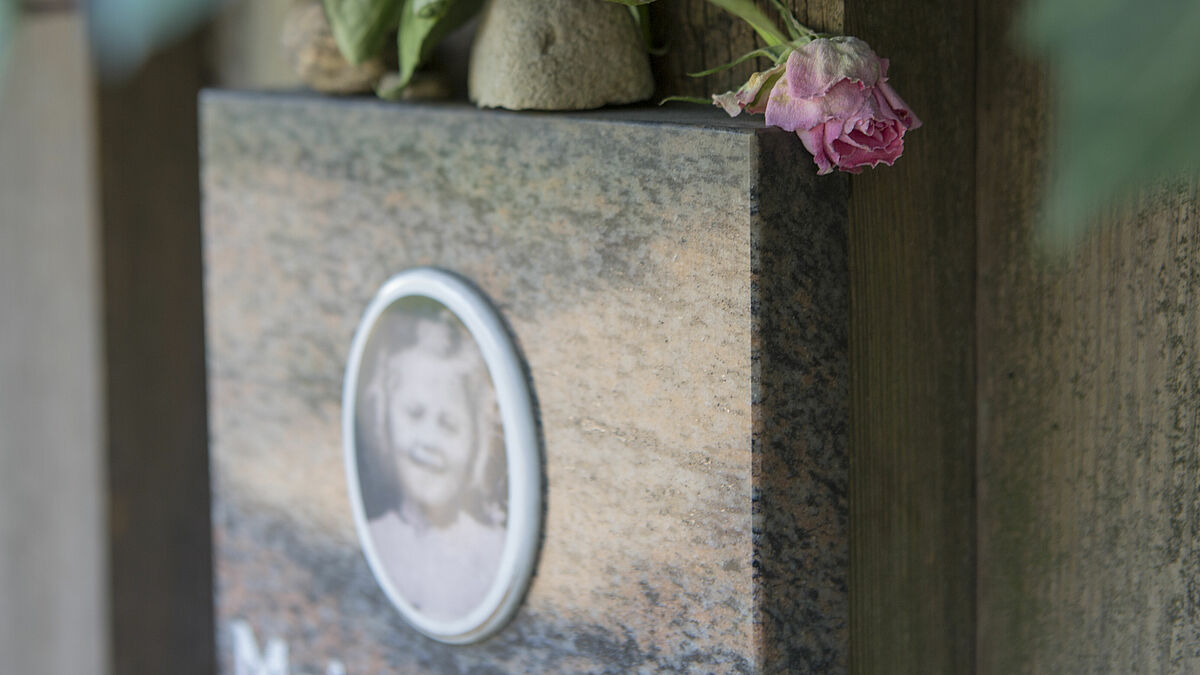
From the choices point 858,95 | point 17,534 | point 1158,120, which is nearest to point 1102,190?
point 1158,120

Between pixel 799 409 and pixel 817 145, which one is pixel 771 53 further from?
pixel 799 409

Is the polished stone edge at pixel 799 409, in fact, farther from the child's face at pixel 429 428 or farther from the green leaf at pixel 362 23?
the green leaf at pixel 362 23

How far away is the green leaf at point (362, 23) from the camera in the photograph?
873 mm

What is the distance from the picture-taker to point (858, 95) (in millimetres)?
622

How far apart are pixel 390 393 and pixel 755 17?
0.40 metres

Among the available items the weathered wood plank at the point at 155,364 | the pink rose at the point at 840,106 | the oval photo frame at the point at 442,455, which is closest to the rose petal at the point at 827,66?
the pink rose at the point at 840,106

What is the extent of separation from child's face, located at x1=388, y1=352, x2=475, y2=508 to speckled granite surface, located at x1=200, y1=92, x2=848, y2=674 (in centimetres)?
7

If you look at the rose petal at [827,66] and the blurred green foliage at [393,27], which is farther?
the blurred green foliage at [393,27]

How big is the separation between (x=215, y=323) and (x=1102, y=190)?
0.84m

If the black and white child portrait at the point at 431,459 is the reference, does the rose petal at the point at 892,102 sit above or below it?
above

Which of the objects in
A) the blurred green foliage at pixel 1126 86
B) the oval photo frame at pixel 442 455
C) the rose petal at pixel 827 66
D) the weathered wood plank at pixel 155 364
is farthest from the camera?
the weathered wood plank at pixel 155 364

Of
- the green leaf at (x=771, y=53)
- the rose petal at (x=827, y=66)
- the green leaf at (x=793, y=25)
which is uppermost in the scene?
the green leaf at (x=793, y=25)

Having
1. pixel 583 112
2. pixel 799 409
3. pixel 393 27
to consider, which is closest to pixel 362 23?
pixel 393 27

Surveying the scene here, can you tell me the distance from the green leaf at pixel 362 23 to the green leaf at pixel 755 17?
0.30 metres
